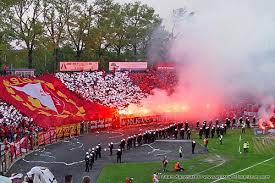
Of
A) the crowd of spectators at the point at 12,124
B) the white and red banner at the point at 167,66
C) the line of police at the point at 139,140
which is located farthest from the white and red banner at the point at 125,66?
the line of police at the point at 139,140

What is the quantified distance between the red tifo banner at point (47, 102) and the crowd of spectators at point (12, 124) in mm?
712

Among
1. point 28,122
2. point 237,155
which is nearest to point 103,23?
point 28,122

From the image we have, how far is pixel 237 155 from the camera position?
1200 inches

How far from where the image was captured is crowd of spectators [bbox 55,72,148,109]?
47.1 m

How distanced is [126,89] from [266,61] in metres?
13.4

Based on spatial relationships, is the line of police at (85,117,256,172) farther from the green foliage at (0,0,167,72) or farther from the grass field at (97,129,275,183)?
the green foliage at (0,0,167,72)

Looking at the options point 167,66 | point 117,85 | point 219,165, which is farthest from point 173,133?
point 167,66

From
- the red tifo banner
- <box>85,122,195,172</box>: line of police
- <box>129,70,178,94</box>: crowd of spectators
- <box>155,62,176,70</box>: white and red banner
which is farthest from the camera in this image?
<box>155,62,176,70</box>: white and red banner

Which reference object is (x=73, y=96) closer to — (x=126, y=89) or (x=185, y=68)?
(x=126, y=89)

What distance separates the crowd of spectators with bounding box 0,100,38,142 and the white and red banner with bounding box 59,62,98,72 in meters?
12.9

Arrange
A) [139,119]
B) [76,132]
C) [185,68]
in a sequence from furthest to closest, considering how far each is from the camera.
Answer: [185,68]
[139,119]
[76,132]

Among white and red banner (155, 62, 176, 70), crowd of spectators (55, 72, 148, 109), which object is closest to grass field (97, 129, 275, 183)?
crowd of spectators (55, 72, 148, 109)

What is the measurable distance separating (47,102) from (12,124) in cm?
793

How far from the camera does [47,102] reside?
1677 inches
